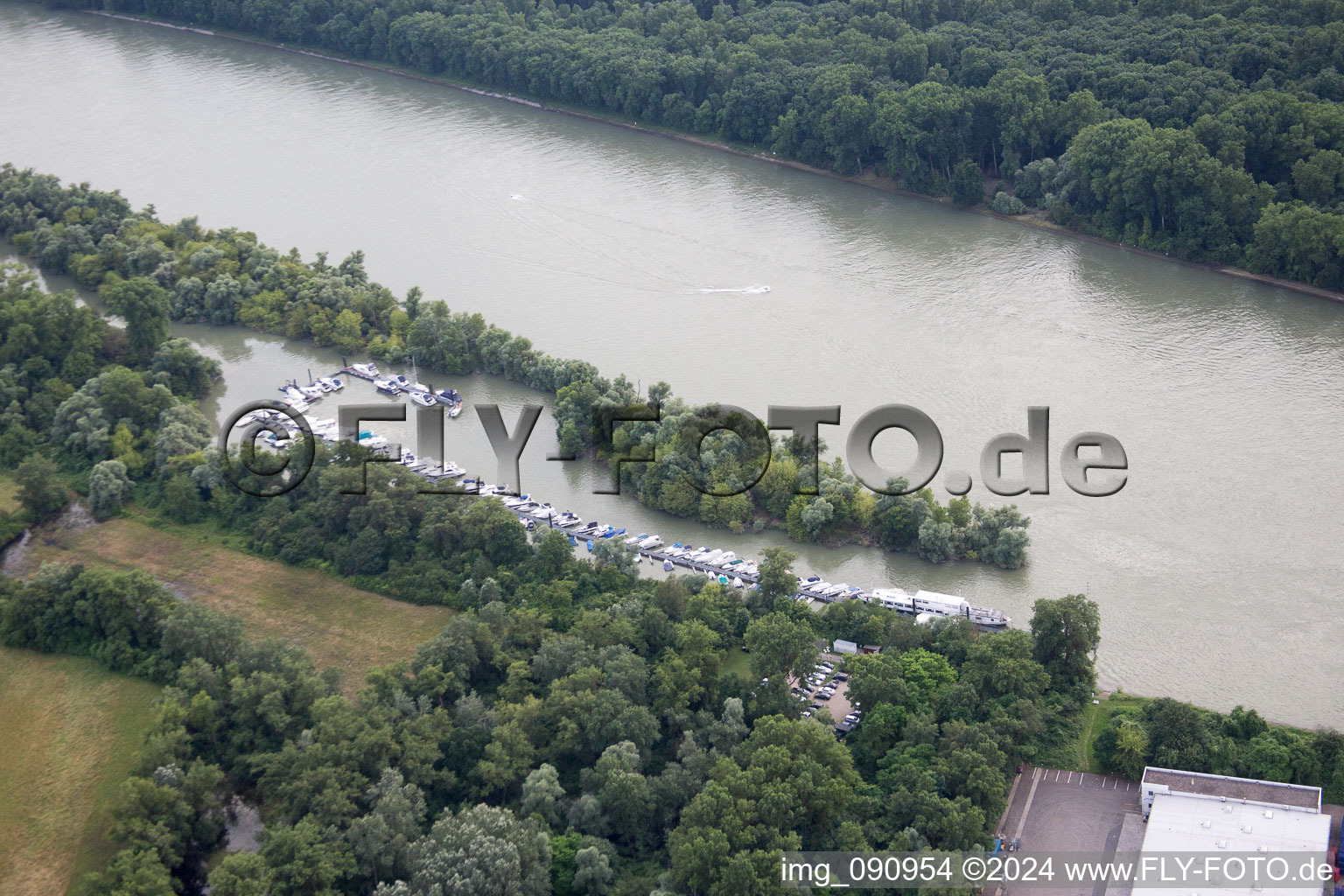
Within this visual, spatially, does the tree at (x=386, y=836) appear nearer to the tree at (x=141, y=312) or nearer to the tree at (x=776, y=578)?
the tree at (x=776, y=578)

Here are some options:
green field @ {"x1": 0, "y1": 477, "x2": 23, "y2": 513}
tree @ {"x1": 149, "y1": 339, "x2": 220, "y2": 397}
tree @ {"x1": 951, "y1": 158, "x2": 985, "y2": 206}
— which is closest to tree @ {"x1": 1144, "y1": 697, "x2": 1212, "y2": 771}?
tree @ {"x1": 951, "y1": 158, "x2": 985, "y2": 206}

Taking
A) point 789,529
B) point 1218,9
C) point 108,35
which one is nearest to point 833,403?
point 789,529

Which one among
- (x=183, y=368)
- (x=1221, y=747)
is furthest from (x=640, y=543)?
(x=183, y=368)

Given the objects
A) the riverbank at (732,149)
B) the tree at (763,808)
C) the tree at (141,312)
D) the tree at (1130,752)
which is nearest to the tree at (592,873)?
the tree at (763,808)

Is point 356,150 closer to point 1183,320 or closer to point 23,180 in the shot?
point 23,180

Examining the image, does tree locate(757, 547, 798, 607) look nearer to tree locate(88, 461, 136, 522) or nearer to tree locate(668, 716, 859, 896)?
tree locate(668, 716, 859, 896)

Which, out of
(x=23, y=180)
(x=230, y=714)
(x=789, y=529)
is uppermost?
(x=23, y=180)
